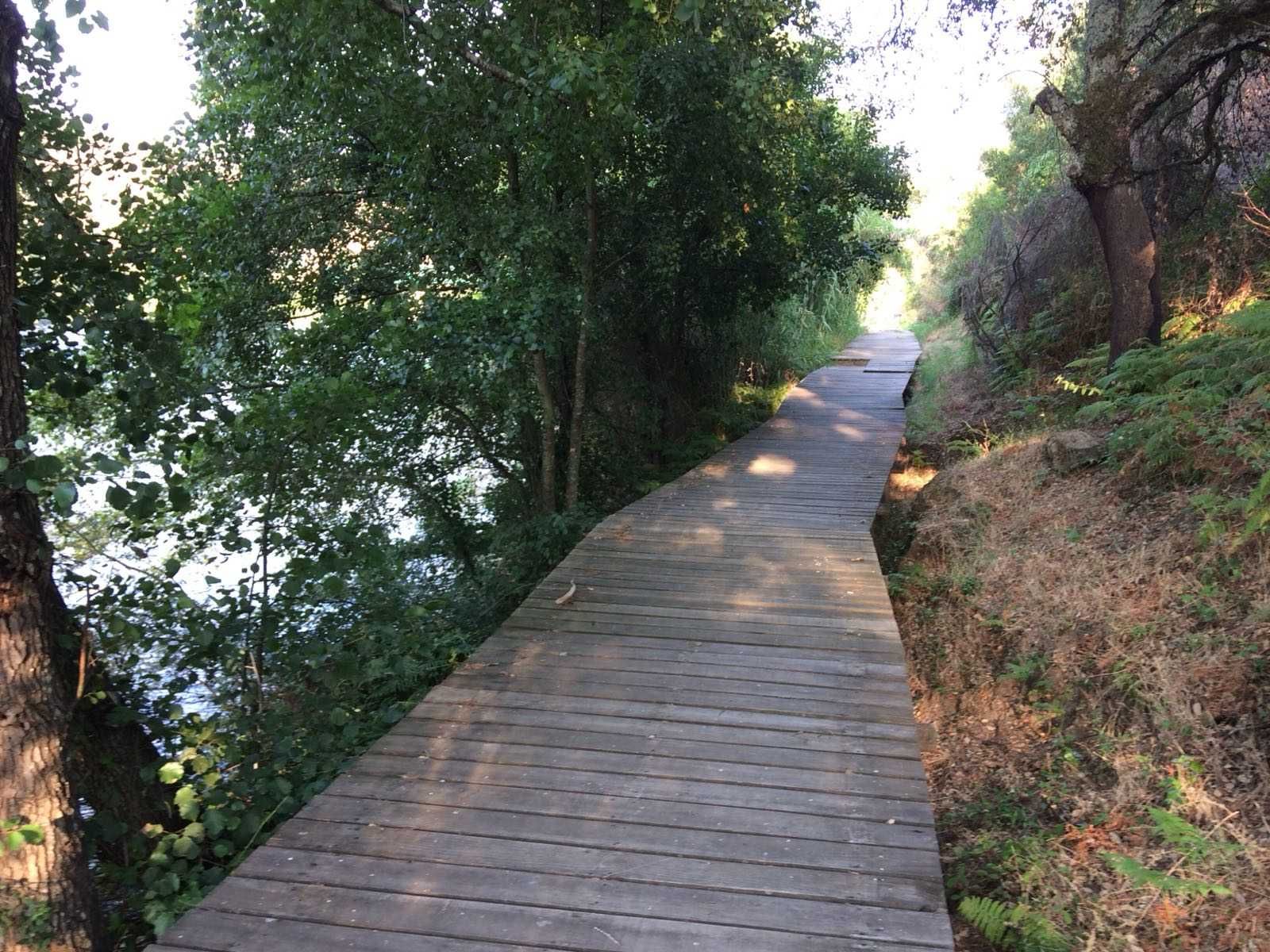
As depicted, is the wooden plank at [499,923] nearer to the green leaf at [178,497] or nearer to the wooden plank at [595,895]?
the wooden plank at [595,895]

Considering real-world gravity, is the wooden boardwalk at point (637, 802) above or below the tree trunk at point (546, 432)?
below

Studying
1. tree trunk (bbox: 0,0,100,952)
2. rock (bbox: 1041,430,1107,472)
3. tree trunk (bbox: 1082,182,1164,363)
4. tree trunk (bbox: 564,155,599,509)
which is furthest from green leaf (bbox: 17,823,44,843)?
tree trunk (bbox: 1082,182,1164,363)

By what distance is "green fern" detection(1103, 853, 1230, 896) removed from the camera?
8.51 ft

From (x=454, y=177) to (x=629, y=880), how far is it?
19.4ft

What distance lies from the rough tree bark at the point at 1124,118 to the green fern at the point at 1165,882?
6.14 meters

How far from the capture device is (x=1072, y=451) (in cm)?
687

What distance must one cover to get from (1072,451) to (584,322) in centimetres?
406

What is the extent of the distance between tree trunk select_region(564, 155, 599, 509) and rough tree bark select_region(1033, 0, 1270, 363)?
164 inches

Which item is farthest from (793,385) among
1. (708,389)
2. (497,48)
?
(497,48)

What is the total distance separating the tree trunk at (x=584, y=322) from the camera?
793cm

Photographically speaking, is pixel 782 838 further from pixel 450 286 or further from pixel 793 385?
pixel 793 385

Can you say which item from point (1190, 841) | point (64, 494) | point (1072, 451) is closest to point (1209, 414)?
point (1072, 451)

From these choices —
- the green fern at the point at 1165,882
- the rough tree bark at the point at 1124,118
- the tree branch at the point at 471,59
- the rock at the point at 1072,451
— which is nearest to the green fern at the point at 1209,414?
the rock at the point at 1072,451

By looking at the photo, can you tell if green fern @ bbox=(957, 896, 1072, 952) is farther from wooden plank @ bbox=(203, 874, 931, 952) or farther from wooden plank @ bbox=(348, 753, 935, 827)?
wooden plank @ bbox=(203, 874, 931, 952)
